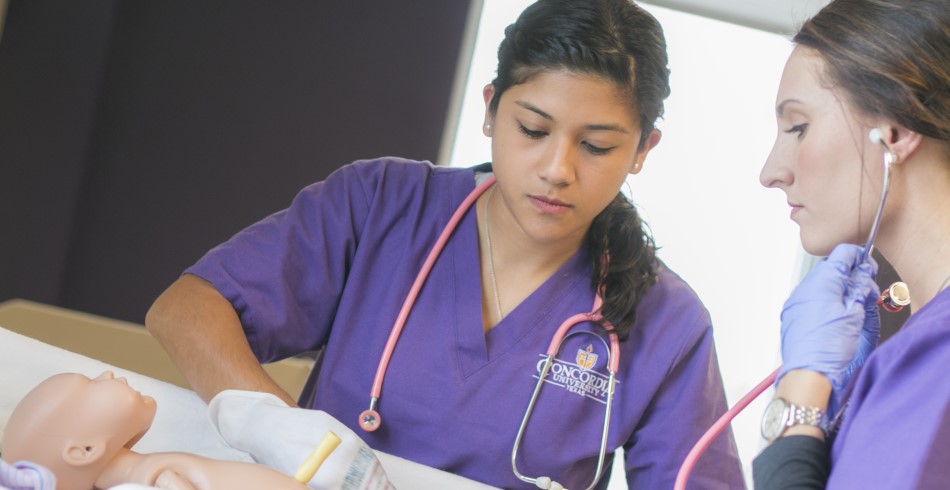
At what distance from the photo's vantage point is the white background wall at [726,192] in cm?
393

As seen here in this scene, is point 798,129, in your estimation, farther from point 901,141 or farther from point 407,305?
point 407,305

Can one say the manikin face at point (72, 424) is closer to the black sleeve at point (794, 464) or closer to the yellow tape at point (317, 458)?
the yellow tape at point (317, 458)

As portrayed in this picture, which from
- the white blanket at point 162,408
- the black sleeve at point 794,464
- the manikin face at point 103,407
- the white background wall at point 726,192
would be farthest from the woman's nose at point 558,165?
the white background wall at point 726,192

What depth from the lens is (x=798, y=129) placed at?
1116 millimetres

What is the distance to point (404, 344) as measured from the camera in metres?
1.49

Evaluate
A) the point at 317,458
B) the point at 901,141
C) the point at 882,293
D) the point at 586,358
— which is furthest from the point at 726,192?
the point at 317,458

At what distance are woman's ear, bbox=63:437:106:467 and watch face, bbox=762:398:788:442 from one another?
0.65m

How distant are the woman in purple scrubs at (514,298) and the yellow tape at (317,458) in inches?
16.3

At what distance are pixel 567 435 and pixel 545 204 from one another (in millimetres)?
333

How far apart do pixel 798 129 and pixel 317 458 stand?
24.8 inches

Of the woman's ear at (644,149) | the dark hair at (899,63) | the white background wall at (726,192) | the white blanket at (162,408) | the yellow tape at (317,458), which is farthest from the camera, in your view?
the white background wall at (726,192)

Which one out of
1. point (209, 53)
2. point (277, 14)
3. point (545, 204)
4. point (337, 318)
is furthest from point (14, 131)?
point (545, 204)

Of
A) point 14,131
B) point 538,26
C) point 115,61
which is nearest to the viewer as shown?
point 538,26

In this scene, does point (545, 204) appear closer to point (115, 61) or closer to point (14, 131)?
point (14, 131)
